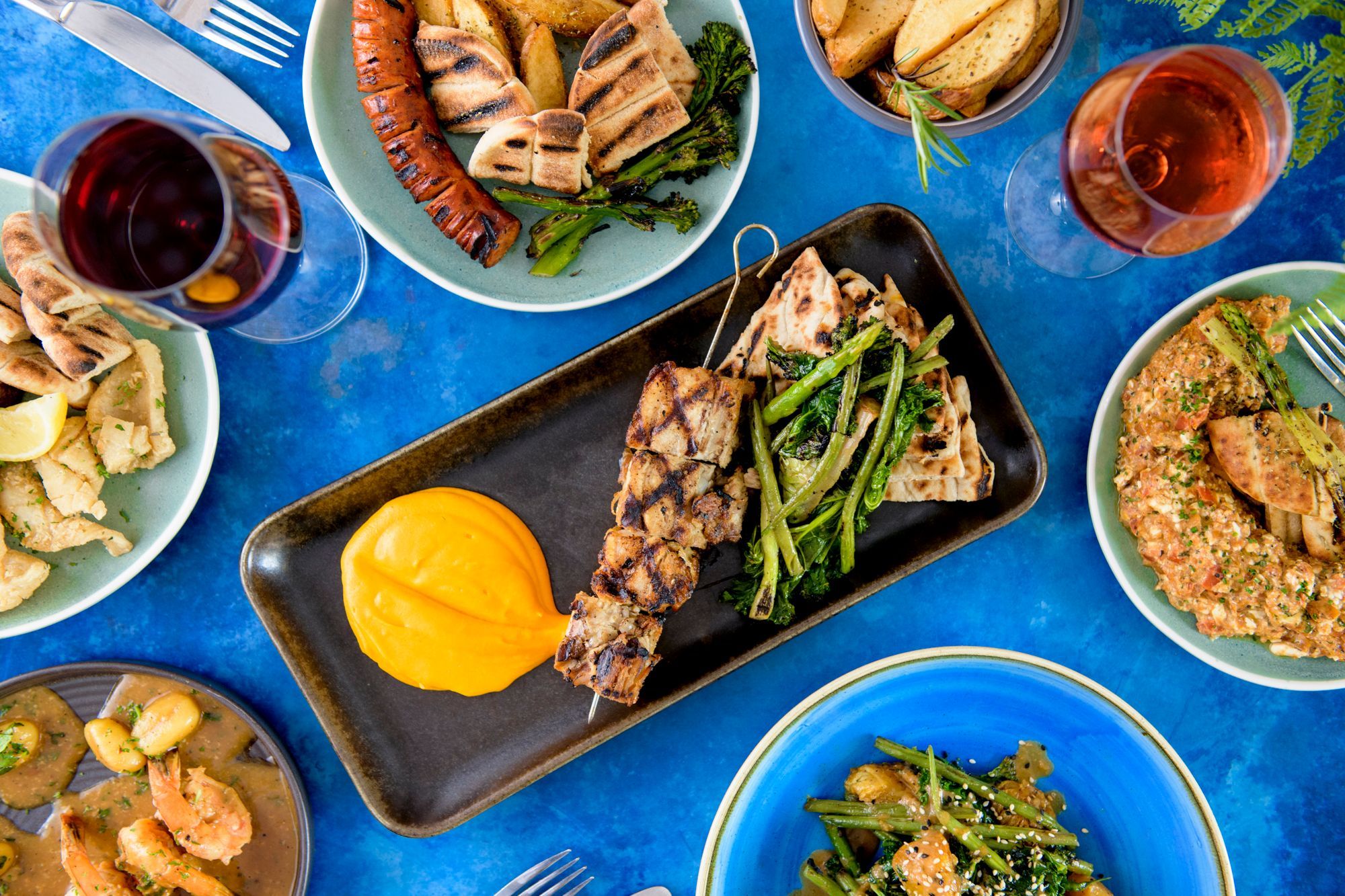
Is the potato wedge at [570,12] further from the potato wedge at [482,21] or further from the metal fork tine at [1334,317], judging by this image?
the metal fork tine at [1334,317]

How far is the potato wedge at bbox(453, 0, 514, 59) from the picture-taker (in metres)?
2.99

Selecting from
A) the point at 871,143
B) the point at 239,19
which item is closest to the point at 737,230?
the point at 871,143

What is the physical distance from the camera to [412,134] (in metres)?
3.00

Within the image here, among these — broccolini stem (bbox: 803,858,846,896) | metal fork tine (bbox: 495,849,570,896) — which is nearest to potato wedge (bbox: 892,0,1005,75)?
broccolini stem (bbox: 803,858,846,896)

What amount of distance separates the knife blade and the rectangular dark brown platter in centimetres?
151

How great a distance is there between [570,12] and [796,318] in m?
1.42

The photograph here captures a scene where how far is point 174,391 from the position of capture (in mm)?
3246

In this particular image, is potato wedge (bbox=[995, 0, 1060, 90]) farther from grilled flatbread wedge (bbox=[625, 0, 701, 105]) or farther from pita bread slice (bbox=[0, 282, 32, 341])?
pita bread slice (bbox=[0, 282, 32, 341])

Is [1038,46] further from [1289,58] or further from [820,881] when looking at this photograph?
[820,881]

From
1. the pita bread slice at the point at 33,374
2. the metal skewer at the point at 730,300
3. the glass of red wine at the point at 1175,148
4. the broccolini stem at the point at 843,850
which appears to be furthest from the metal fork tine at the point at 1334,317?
the pita bread slice at the point at 33,374

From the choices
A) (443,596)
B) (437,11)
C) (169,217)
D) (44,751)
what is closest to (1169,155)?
(437,11)

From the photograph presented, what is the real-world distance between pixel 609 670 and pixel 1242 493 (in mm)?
2536

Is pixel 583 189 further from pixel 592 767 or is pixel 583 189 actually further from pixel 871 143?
pixel 592 767

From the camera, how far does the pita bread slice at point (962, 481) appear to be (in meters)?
3.05
